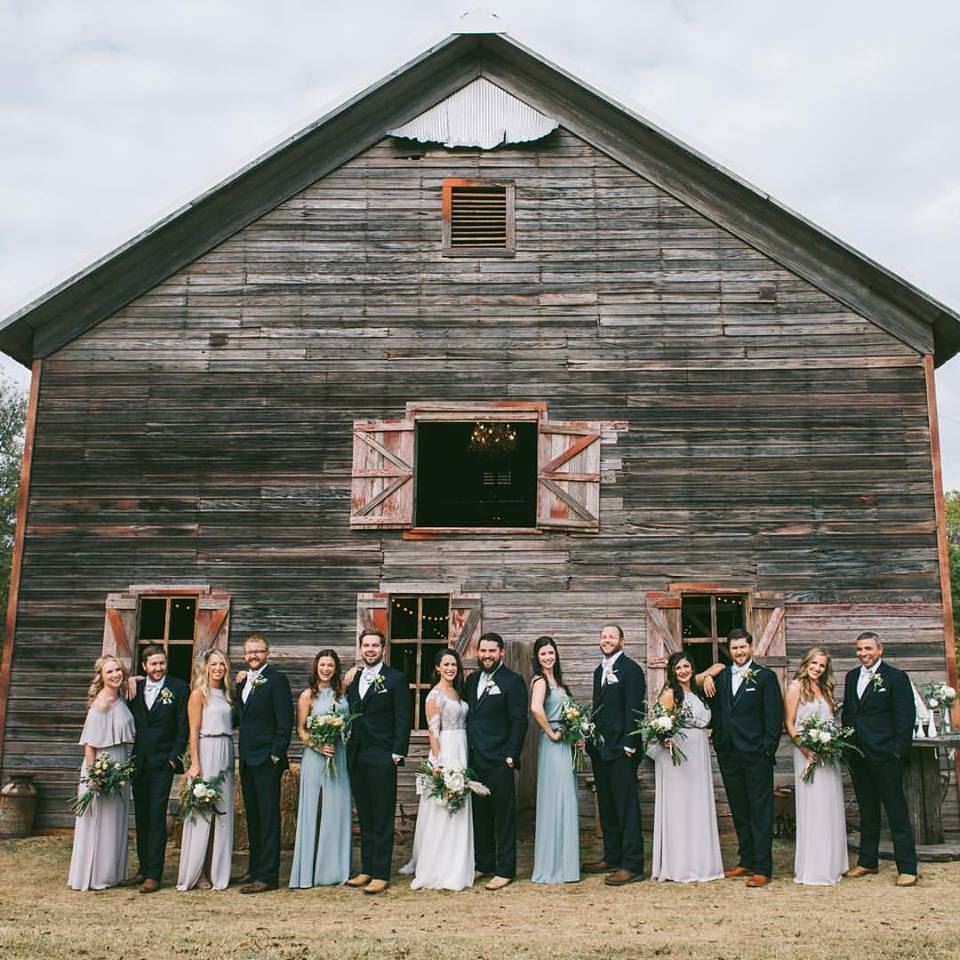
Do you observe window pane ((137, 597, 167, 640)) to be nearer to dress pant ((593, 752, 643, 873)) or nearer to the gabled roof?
the gabled roof

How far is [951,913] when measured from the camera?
6.87 meters

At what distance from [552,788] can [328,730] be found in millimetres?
1856

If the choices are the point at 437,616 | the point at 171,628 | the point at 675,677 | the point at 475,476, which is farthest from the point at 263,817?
the point at 475,476

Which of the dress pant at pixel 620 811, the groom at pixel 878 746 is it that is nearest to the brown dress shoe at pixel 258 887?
the dress pant at pixel 620 811

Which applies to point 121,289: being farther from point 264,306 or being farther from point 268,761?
point 268,761

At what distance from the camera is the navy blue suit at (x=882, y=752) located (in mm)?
7977

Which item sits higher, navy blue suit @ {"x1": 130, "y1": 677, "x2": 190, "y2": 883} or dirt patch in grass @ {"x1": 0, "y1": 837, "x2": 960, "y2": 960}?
navy blue suit @ {"x1": 130, "y1": 677, "x2": 190, "y2": 883}

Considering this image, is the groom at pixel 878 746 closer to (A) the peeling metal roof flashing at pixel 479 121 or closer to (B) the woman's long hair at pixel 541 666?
(B) the woman's long hair at pixel 541 666

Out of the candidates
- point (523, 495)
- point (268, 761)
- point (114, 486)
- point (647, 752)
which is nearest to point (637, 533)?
point (647, 752)

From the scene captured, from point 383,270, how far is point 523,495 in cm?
788

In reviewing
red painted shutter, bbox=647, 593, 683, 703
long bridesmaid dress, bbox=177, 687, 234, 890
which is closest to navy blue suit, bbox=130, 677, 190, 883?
long bridesmaid dress, bbox=177, 687, 234, 890

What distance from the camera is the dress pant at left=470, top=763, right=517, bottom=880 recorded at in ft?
26.6

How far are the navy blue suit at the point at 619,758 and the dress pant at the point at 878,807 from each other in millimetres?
1736

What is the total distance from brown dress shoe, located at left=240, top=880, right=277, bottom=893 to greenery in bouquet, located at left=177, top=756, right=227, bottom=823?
578 millimetres
